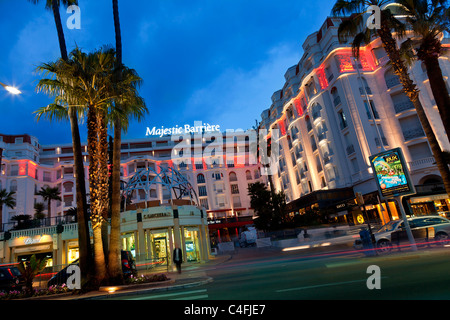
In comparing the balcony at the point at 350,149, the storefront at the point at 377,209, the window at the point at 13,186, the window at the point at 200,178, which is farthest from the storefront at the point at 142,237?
the window at the point at 200,178

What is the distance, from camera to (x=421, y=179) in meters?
32.0

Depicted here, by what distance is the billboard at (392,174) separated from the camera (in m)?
14.4

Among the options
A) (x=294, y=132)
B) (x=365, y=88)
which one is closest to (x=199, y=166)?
(x=294, y=132)

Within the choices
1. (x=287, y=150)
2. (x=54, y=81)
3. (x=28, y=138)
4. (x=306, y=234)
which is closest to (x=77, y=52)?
(x=54, y=81)

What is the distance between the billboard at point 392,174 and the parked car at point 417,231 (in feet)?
5.39

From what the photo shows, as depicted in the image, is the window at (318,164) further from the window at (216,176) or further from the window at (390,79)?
the window at (216,176)

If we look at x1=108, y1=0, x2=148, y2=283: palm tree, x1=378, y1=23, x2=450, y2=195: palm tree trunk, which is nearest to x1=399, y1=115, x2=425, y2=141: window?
x1=378, y1=23, x2=450, y2=195: palm tree trunk

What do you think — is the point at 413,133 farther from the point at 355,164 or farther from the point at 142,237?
the point at 142,237

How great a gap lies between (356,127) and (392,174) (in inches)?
875

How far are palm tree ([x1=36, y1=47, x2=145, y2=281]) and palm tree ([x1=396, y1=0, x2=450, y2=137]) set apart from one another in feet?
48.0

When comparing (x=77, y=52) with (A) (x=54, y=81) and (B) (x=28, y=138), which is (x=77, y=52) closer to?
(A) (x=54, y=81)

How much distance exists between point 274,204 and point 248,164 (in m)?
34.6
